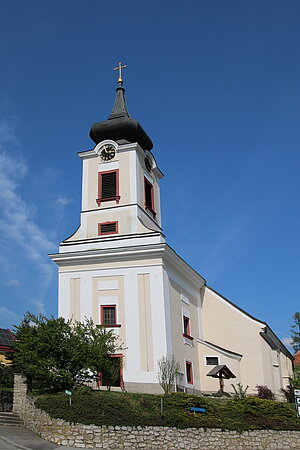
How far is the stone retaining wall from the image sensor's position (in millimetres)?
17656

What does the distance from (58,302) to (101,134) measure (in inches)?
470

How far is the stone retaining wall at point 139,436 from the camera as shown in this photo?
17.7m

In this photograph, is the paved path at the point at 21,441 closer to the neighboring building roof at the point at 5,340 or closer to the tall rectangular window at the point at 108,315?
the tall rectangular window at the point at 108,315

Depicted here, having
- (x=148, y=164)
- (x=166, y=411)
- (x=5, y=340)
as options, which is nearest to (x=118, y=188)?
(x=148, y=164)

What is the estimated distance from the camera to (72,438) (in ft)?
58.1

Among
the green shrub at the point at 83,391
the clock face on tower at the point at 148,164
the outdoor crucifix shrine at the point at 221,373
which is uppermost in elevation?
the clock face on tower at the point at 148,164

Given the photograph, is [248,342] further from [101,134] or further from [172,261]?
[101,134]

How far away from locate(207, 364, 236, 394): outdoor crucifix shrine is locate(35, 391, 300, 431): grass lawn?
5.72m

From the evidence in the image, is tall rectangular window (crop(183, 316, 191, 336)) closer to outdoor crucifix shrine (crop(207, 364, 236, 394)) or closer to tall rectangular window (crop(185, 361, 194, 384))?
tall rectangular window (crop(185, 361, 194, 384))

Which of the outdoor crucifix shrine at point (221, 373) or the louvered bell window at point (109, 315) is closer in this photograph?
the louvered bell window at point (109, 315)

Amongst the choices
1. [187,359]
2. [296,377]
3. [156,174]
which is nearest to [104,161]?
[156,174]

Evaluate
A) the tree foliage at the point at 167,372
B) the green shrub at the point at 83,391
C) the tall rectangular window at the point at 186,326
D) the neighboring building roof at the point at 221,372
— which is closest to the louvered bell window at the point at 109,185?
the tall rectangular window at the point at 186,326

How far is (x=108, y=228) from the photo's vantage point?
30.9 m

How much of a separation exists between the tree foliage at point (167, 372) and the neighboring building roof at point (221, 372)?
3.05 metres
